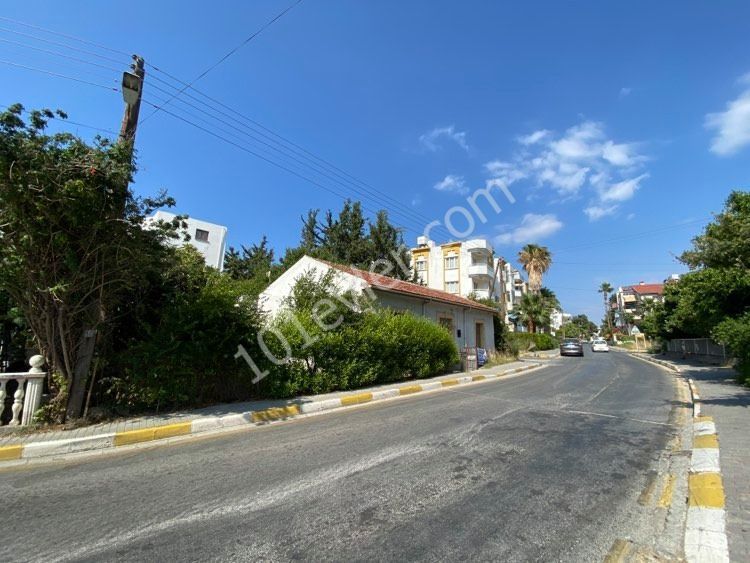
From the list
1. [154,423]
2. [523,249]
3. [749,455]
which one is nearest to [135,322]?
[154,423]

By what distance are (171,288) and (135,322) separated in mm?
1025

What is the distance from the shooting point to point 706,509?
11.6 feet

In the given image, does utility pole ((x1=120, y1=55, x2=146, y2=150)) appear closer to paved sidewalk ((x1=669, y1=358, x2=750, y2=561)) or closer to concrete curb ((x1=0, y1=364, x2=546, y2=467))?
concrete curb ((x1=0, y1=364, x2=546, y2=467))

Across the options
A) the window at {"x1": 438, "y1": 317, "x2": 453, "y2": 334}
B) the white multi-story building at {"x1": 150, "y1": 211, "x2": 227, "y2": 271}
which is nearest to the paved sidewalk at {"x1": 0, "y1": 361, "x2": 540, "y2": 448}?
the window at {"x1": 438, "y1": 317, "x2": 453, "y2": 334}

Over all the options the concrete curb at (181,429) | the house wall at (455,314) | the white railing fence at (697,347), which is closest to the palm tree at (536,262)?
the white railing fence at (697,347)

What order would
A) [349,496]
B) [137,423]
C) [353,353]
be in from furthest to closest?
[353,353] → [137,423] → [349,496]

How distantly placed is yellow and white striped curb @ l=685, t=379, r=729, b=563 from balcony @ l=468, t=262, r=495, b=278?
1600 inches

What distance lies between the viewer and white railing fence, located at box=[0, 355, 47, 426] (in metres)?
6.53

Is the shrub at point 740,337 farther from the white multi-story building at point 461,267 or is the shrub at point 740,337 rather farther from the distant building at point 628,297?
the distant building at point 628,297

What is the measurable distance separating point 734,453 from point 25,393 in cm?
1080

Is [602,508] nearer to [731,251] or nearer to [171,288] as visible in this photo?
[171,288]

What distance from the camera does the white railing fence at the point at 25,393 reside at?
21.4ft

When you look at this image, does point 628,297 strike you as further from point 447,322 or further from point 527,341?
point 447,322

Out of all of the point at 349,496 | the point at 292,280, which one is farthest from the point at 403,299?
the point at 349,496
